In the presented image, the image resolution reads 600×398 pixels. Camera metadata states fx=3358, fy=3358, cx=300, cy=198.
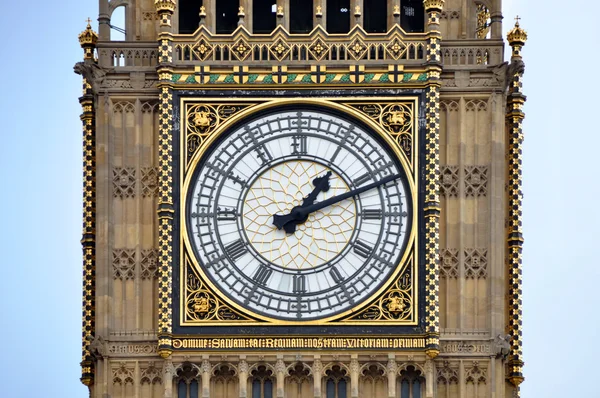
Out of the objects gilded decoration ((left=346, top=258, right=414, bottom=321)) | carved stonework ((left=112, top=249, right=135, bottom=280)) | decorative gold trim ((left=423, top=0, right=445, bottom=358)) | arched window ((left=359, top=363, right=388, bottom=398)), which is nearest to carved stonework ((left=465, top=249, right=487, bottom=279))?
decorative gold trim ((left=423, top=0, right=445, bottom=358))

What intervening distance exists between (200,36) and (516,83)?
13.7ft

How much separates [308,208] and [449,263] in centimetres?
195

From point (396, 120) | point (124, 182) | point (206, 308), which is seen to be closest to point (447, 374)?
point (206, 308)

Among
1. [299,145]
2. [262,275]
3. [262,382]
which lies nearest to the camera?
[262,382]

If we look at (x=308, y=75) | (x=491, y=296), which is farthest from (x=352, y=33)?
(x=491, y=296)

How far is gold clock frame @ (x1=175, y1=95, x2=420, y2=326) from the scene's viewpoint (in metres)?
42.9

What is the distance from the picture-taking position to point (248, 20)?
44.2m

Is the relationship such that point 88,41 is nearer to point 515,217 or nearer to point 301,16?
point 301,16

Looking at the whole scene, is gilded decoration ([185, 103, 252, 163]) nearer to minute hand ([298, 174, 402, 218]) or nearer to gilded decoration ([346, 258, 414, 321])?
minute hand ([298, 174, 402, 218])

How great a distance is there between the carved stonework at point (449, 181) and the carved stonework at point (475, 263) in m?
0.79

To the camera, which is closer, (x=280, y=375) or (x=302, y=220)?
(x=280, y=375)

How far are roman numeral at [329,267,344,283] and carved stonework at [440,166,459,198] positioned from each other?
1745 millimetres

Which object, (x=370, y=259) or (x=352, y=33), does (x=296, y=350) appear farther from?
(x=352, y=33)

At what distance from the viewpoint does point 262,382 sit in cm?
4288
